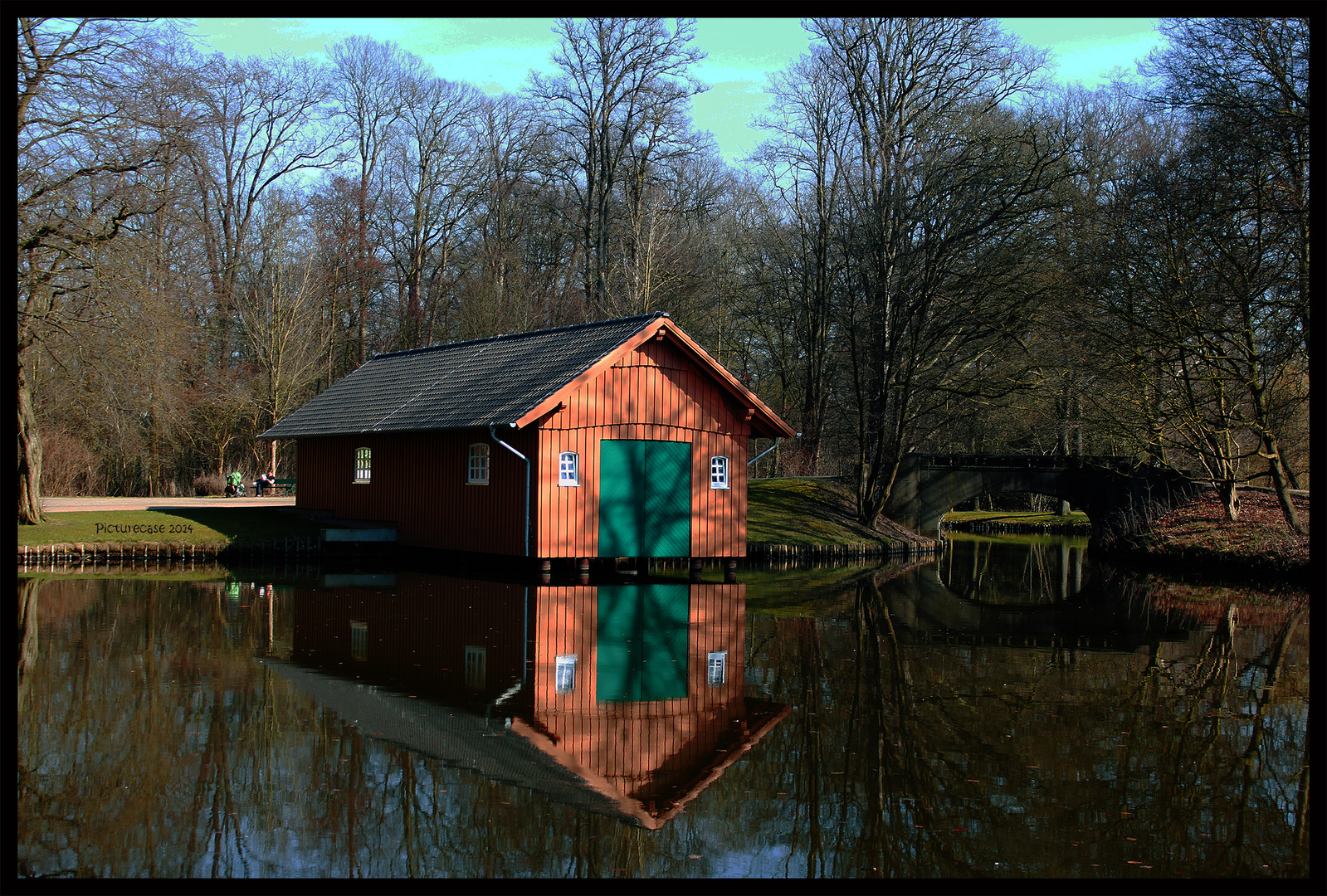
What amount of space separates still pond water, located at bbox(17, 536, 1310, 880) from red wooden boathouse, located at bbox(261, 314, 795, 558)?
3.85 m

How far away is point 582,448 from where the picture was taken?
64.1 ft

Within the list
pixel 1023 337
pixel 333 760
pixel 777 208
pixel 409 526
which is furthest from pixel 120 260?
pixel 777 208

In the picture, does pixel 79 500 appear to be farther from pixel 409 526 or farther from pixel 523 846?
pixel 523 846

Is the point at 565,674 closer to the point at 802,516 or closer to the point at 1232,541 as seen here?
the point at 1232,541

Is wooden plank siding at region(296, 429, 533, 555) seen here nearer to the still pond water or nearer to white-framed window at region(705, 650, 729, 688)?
the still pond water

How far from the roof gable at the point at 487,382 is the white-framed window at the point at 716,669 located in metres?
6.92

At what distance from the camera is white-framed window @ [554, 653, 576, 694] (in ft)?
33.9

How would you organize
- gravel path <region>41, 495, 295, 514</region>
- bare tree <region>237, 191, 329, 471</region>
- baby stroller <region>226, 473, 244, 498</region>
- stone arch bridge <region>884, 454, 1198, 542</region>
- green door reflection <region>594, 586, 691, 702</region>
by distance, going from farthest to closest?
bare tree <region>237, 191, 329, 471</region> < baby stroller <region>226, 473, 244, 498</region> < stone arch bridge <region>884, 454, 1198, 542</region> < gravel path <region>41, 495, 295, 514</region> < green door reflection <region>594, 586, 691, 702</region>

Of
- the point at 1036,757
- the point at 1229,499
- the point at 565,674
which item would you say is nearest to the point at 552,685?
the point at 565,674

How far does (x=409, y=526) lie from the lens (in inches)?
894

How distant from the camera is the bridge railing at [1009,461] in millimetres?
29878

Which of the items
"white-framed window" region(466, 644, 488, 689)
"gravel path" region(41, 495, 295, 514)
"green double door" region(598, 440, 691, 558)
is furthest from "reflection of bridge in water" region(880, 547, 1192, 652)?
"gravel path" region(41, 495, 295, 514)

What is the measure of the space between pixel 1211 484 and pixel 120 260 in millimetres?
25123

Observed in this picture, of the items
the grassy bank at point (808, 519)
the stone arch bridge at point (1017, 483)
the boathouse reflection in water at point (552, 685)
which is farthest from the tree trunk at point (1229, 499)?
the boathouse reflection in water at point (552, 685)
